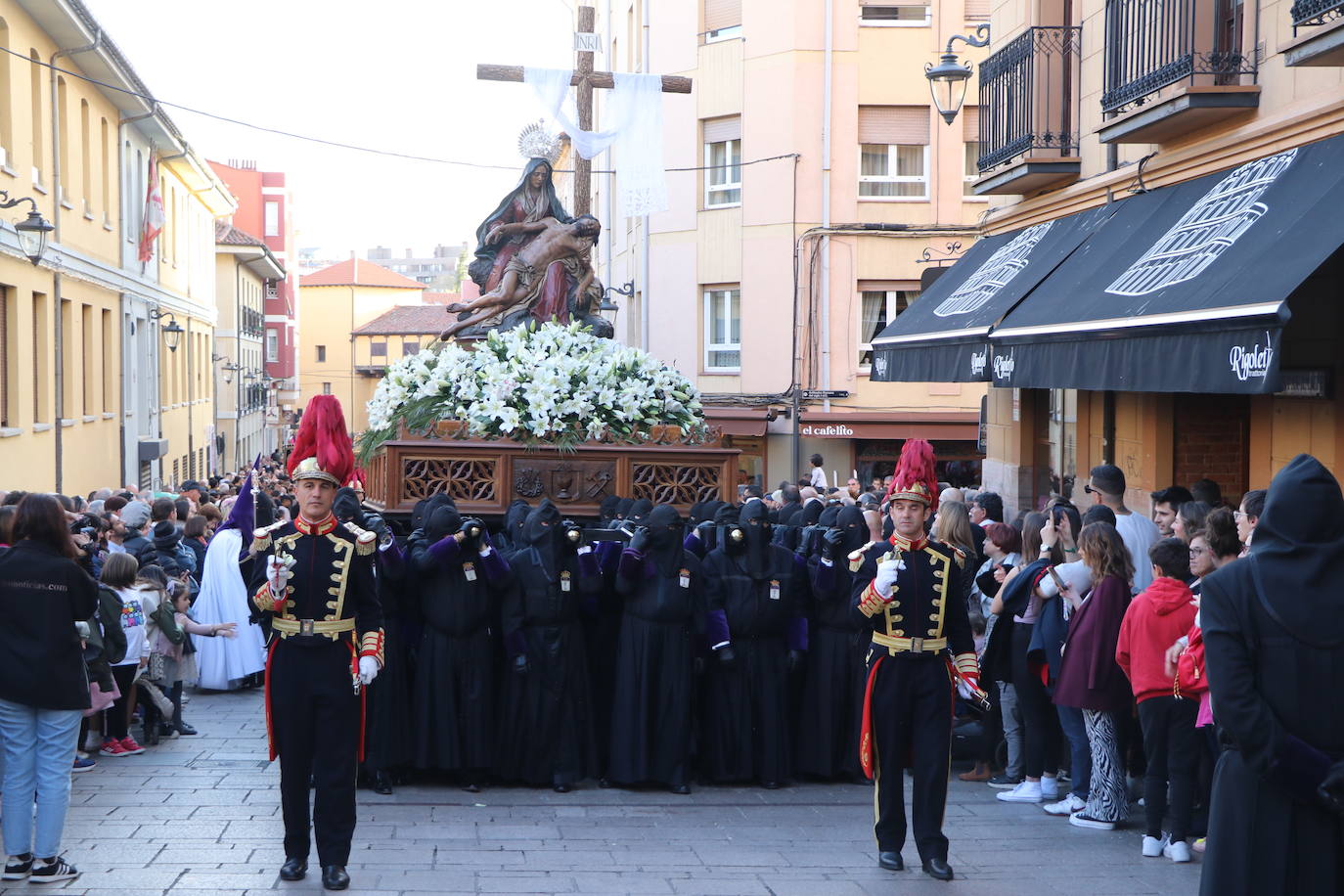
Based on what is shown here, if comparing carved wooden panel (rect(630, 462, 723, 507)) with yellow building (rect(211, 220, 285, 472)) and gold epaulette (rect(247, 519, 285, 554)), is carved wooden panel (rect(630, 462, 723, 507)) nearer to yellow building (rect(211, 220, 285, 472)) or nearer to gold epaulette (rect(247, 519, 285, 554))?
gold epaulette (rect(247, 519, 285, 554))

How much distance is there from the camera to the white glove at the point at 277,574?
6434 millimetres

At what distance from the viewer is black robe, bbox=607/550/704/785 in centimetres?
873

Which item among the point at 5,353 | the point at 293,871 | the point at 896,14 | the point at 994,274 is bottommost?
the point at 293,871

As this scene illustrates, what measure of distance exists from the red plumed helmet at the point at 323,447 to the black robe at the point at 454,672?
1.79 meters

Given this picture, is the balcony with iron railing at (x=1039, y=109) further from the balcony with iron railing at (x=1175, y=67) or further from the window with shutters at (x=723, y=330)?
the window with shutters at (x=723, y=330)

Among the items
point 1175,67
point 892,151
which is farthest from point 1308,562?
point 892,151

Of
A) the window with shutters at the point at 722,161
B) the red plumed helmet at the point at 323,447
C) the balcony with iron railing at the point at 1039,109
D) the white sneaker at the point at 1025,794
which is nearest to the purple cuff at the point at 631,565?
the red plumed helmet at the point at 323,447

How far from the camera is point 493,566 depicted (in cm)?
853

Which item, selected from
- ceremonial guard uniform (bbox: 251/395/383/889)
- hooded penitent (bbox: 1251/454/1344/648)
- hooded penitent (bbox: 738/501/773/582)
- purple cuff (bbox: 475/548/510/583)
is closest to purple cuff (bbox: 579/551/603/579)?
purple cuff (bbox: 475/548/510/583)

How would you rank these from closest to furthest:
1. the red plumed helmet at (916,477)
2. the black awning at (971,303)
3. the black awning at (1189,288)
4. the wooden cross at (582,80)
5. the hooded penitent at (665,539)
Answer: the red plumed helmet at (916,477) < the black awning at (1189,288) < the hooded penitent at (665,539) < the black awning at (971,303) < the wooden cross at (582,80)

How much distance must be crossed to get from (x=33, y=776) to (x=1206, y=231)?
7528 mm

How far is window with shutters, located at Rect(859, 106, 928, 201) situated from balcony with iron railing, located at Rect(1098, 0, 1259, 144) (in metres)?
13.3

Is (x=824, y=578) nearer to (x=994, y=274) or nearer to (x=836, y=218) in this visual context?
(x=994, y=274)

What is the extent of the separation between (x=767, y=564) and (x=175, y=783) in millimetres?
3877
